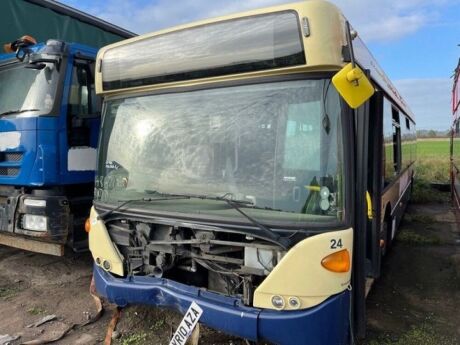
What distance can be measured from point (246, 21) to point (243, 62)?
288mm

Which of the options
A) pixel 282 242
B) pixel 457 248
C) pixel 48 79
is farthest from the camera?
pixel 457 248

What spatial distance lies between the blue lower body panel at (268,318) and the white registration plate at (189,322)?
0.04 metres

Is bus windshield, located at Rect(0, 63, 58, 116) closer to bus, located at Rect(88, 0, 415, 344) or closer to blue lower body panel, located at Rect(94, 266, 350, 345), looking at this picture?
bus, located at Rect(88, 0, 415, 344)

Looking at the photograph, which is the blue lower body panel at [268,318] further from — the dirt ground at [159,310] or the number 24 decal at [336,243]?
the dirt ground at [159,310]

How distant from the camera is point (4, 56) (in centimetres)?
528

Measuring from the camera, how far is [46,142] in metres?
4.67

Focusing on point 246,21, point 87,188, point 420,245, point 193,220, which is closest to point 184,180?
point 193,220

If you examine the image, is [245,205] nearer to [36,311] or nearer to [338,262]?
[338,262]

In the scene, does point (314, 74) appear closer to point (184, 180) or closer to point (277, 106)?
point (277, 106)

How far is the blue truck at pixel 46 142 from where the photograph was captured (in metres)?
4.67

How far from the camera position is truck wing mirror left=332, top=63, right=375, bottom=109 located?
2.61m

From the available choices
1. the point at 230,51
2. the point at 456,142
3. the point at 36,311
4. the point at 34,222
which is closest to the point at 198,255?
the point at 230,51

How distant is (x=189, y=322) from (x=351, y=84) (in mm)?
1962

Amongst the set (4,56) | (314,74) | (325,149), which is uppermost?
(4,56)
